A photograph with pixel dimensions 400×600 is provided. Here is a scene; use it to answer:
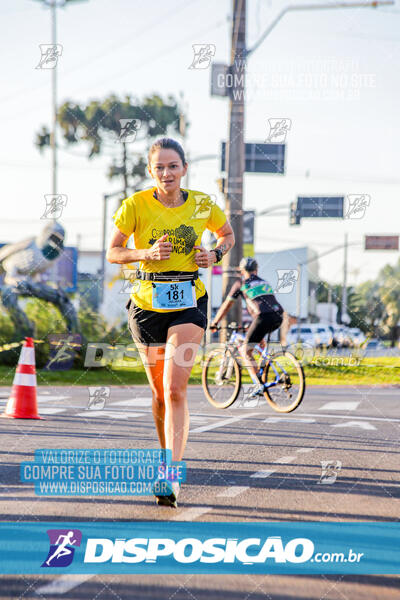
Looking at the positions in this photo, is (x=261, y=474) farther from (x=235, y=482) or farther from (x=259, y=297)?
(x=259, y=297)

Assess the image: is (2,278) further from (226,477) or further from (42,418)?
(226,477)

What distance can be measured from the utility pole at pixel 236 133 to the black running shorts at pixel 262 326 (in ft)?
17.7

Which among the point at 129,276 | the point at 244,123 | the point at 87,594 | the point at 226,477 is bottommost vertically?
the point at 226,477

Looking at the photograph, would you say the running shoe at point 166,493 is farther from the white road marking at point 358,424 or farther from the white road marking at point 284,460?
the white road marking at point 358,424

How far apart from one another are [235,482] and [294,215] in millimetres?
12124

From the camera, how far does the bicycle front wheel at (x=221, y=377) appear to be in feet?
34.4

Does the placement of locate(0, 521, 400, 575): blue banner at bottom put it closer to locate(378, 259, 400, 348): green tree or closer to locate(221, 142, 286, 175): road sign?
locate(221, 142, 286, 175): road sign

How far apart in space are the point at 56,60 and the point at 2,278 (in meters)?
9.29

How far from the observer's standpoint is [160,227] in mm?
4711

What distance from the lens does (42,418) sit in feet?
29.0

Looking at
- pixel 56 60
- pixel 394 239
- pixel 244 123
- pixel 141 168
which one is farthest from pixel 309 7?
pixel 141 168

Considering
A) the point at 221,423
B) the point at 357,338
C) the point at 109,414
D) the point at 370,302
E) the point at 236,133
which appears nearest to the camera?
the point at 221,423

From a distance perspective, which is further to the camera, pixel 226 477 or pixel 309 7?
pixel 309 7

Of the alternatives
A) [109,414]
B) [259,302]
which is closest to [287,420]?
[259,302]
